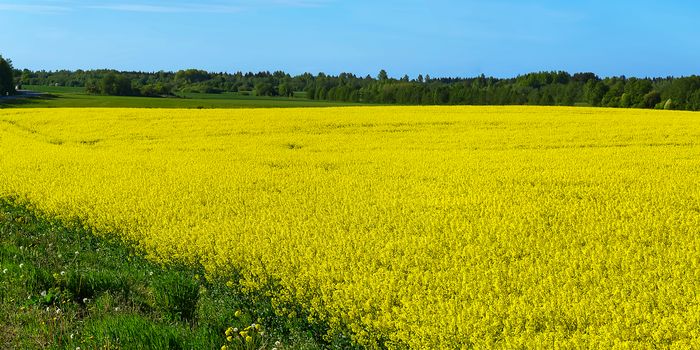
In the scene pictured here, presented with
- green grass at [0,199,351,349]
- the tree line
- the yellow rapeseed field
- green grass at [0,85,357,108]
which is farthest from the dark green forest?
green grass at [0,199,351,349]

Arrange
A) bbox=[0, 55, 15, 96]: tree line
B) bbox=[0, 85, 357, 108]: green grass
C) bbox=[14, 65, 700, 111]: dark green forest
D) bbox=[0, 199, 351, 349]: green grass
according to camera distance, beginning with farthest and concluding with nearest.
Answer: bbox=[0, 55, 15, 96]: tree line < bbox=[14, 65, 700, 111]: dark green forest < bbox=[0, 85, 357, 108]: green grass < bbox=[0, 199, 351, 349]: green grass

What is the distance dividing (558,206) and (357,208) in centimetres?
298

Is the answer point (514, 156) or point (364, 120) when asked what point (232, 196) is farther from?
point (364, 120)

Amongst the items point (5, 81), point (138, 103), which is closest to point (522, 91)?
point (138, 103)

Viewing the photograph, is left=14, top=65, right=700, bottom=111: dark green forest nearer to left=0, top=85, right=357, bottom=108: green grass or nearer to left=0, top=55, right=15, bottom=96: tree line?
left=0, top=55, right=15, bottom=96: tree line

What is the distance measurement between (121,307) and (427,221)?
13.7 feet

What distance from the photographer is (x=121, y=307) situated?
6148 mm

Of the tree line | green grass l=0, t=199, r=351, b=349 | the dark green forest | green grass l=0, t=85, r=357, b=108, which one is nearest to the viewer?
green grass l=0, t=199, r=351, b=349

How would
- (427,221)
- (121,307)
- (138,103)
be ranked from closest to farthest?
(121,307) → (427,221) → (138,103)

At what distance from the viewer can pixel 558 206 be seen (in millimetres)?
9836

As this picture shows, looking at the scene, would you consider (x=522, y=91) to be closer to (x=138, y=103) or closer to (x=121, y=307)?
(x=138, y=103)

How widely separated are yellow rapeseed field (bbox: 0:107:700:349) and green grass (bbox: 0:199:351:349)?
255mm

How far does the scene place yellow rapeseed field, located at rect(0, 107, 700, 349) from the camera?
17.3 feet

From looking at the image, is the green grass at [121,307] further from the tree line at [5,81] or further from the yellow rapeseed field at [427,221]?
the tree line at [5,81]
